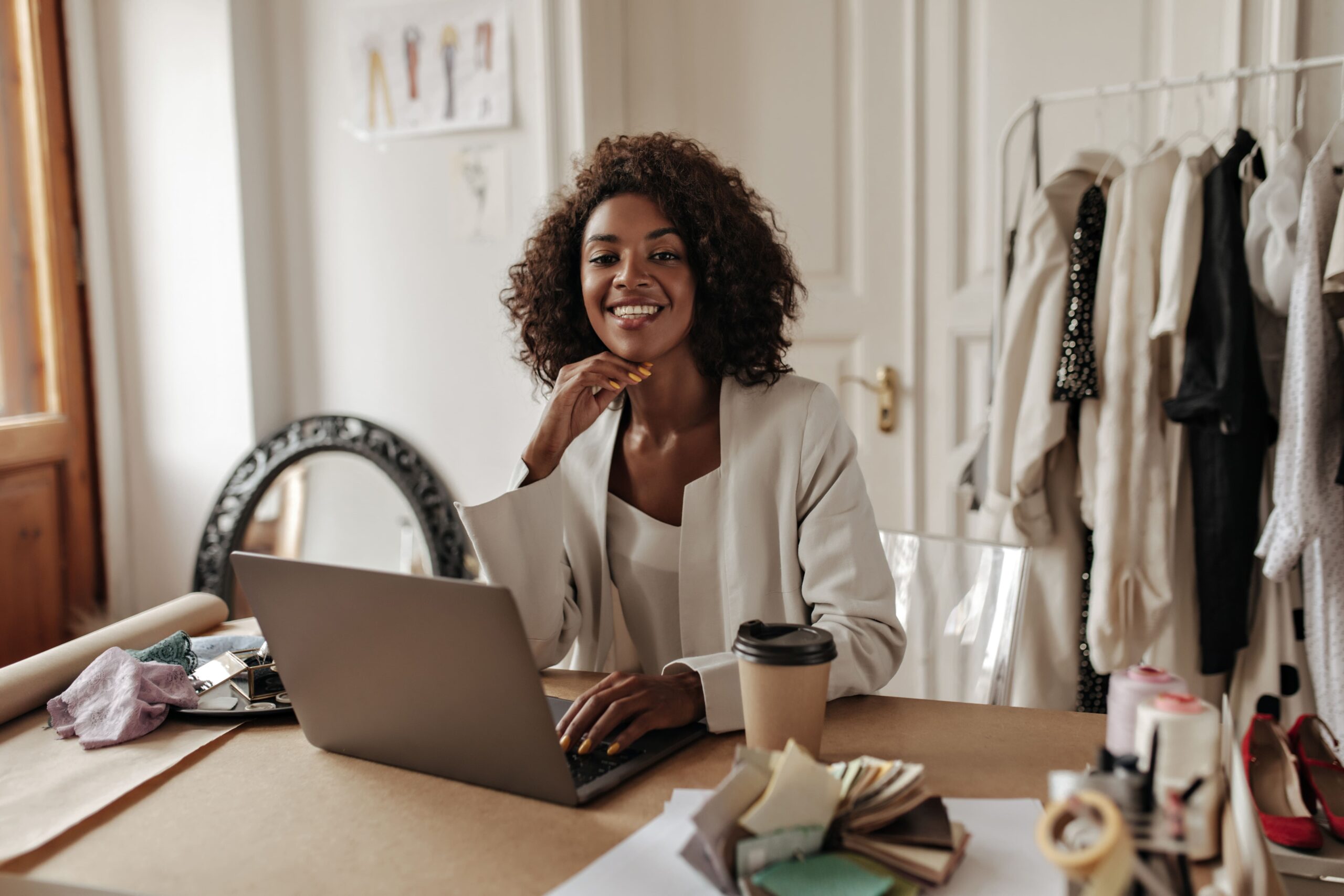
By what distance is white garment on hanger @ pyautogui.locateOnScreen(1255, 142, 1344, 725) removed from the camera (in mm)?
1841

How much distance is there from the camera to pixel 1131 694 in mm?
798

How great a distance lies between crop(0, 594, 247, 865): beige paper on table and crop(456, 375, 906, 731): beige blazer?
0.41 meters

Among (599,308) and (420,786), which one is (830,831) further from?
(599,308)

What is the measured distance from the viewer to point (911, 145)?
8.63 ft

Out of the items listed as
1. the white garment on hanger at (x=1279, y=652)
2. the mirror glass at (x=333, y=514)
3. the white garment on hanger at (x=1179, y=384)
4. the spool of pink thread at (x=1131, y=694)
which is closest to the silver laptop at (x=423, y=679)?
the spool of pink thread at (x=1131, y=694)

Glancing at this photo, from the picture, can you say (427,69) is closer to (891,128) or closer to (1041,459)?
(891,128)

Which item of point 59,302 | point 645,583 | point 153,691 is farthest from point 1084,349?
point 59,302

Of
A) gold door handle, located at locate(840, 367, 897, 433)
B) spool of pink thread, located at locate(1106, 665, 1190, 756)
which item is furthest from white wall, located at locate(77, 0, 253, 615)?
spool of pink thread, located at locate(1106, 665, 1190, 756)

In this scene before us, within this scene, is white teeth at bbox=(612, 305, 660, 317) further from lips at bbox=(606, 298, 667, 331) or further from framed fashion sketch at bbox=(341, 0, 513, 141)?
framed fashion sketch at bbox=(341, 0, 513, 141)

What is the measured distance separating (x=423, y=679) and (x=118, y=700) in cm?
43

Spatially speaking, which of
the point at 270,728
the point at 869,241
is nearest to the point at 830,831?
the point at 270,728

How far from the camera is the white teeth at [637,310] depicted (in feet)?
4.83

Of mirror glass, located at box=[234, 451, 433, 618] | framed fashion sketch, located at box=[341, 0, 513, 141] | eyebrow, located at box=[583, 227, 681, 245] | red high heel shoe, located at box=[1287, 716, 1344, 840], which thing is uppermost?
framed fashion sketch, located at box=[341, 0, 513, 141]

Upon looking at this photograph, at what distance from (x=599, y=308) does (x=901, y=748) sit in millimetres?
760
